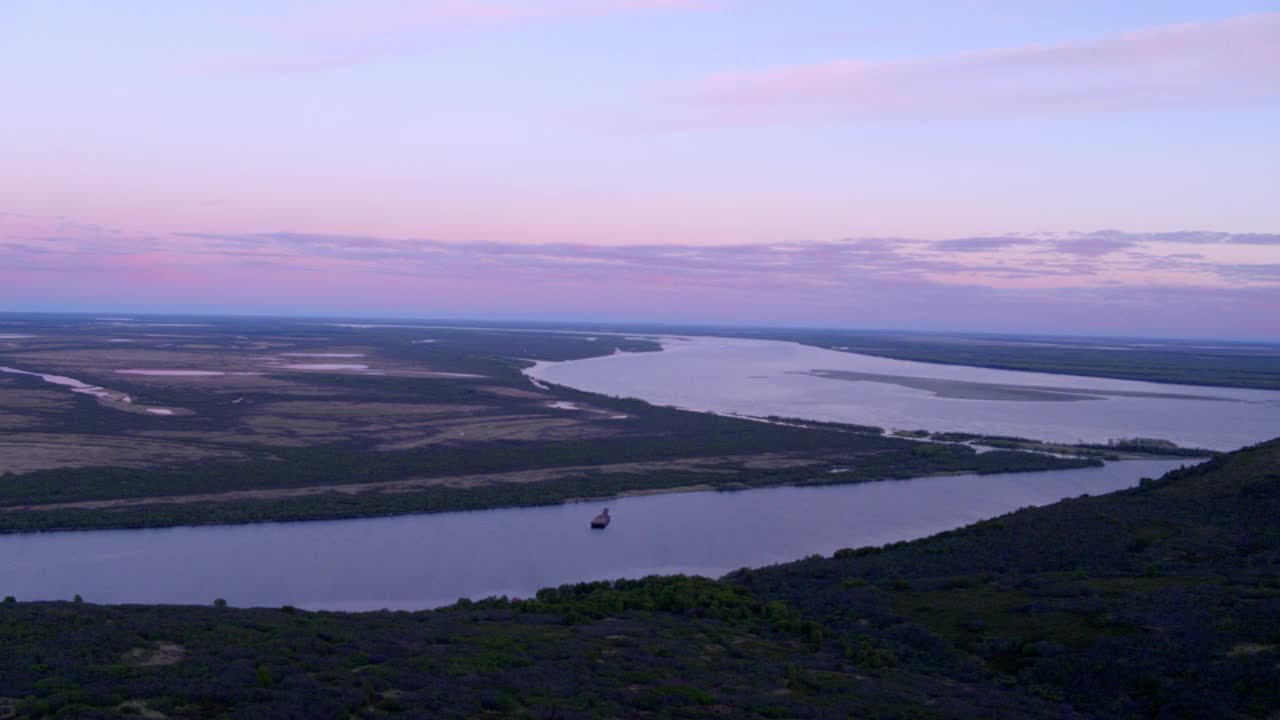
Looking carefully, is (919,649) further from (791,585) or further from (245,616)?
(245,616)

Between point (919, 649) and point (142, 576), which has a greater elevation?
point (919, 649)

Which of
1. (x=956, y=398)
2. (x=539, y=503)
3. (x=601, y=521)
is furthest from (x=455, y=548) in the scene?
(x=956, y=398)

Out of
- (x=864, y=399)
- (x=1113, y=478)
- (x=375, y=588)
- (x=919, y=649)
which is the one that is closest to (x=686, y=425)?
(x=1113, y=478)

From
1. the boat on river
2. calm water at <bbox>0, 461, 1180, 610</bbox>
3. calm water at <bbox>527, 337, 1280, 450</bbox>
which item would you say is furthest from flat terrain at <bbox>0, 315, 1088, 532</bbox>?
calm water at <bbox>527, 337, 1280, 450</bbox>

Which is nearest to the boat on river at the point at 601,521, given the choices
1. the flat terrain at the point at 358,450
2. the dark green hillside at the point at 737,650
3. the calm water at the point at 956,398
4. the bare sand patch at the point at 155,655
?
the flat terrain at the point at 358,450

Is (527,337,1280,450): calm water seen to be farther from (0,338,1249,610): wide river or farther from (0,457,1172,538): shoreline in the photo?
(0,457,1172,538): shoreline
